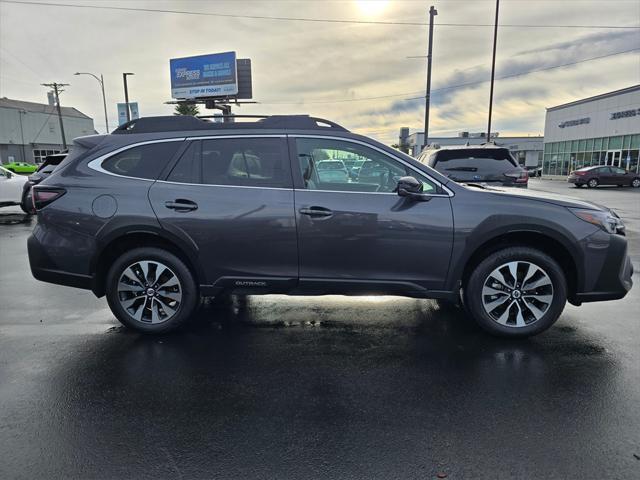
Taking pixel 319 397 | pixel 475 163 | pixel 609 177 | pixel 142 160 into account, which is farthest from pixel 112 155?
pixel 609 177

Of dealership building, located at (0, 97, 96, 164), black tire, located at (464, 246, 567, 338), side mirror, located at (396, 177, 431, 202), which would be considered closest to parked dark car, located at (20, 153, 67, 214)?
side mirror, located at (396, 177, 431, 202)

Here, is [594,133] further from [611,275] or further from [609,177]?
[611,275]

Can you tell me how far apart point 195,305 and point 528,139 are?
8023 cm

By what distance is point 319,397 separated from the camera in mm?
3213

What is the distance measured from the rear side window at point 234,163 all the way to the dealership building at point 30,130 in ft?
224

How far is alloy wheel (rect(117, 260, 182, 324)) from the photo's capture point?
13.8 feet

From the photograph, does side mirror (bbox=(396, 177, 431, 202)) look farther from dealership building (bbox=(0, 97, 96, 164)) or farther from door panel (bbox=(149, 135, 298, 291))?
dealership building (bbox=(0, 97, 96, 164))

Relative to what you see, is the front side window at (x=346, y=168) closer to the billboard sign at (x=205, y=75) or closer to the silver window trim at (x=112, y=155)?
the silver window trim at (x=112, y=155)

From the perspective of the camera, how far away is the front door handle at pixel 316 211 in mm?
3969

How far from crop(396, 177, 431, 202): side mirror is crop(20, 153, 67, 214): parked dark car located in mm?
10165

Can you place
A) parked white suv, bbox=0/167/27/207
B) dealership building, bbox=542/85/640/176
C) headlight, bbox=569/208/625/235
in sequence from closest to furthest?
headlight, bbox=569/208/625/235 → parked white suv, bbox=0/167/27/207 → dealership building, bbox=542/85/640/176

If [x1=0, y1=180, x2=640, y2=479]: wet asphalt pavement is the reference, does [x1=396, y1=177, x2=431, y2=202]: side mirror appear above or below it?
above

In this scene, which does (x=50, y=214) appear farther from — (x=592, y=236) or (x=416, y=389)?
(x=592, y=236)

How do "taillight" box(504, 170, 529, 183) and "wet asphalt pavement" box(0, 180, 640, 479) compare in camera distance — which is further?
"taillight" box(504, 170, 529, 183)
